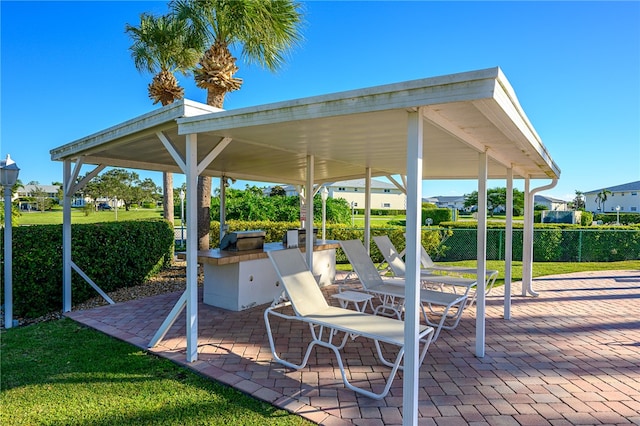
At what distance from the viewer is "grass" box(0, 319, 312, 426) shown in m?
2.79

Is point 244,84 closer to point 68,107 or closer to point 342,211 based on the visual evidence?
point 342,211

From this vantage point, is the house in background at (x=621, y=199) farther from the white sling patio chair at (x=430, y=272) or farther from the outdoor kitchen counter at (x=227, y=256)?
the outdoor kitchen counter at (x=227, y=256)

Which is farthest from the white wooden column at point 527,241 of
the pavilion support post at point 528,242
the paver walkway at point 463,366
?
the paver walkway at point 463,366

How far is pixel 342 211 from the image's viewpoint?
59.0 feet

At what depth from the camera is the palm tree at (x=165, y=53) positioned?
10.3m

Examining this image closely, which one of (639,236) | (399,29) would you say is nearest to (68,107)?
(399,29)

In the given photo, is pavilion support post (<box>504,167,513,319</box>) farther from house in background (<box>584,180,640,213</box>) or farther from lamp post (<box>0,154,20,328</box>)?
house in background (<box>584,180,640,213</box>)

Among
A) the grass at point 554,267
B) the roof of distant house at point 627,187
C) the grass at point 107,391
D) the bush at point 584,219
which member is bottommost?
the grass at point 554,267

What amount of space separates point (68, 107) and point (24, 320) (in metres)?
15.4

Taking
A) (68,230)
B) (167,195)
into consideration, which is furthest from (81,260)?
(167,195)

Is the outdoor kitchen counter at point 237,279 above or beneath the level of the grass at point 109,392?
above

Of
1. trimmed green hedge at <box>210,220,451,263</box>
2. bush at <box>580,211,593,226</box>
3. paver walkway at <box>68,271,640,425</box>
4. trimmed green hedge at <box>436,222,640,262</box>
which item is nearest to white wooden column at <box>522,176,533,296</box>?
paver walkway at <box>68,271,640,425</box>

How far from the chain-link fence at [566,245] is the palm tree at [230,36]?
26.5 feet

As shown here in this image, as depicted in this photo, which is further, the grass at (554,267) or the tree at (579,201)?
the tree at (579,201)
